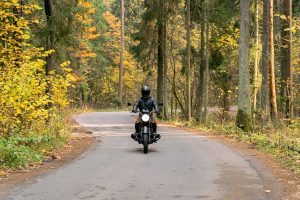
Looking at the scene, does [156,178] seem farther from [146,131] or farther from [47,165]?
[146,131]

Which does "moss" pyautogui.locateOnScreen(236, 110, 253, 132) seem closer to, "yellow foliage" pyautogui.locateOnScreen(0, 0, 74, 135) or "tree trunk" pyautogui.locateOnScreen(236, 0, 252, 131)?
"tree trunk" pyautogui.locateOnScreen(236, 0, 252, 131)

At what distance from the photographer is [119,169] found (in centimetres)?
1066

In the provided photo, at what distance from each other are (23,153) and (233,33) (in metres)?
25.1

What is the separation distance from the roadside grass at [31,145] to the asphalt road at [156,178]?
3.58ft

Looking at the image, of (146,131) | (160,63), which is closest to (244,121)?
(146,131)

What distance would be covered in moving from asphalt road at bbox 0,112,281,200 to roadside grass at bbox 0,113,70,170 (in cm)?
109

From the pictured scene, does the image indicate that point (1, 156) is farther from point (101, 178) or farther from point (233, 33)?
point (233, 33)

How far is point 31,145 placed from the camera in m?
13.3

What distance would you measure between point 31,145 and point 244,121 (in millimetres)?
10437

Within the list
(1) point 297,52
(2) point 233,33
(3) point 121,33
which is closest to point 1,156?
(2) point 233,33

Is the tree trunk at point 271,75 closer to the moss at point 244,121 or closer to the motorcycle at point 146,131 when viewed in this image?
the moss at point 244,121

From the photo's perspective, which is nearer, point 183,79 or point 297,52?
point 297,52

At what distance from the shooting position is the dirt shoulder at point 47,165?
907 centimetres

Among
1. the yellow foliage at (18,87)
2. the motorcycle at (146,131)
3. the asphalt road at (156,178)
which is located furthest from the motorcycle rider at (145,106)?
the yellow foliage at (18,87)
